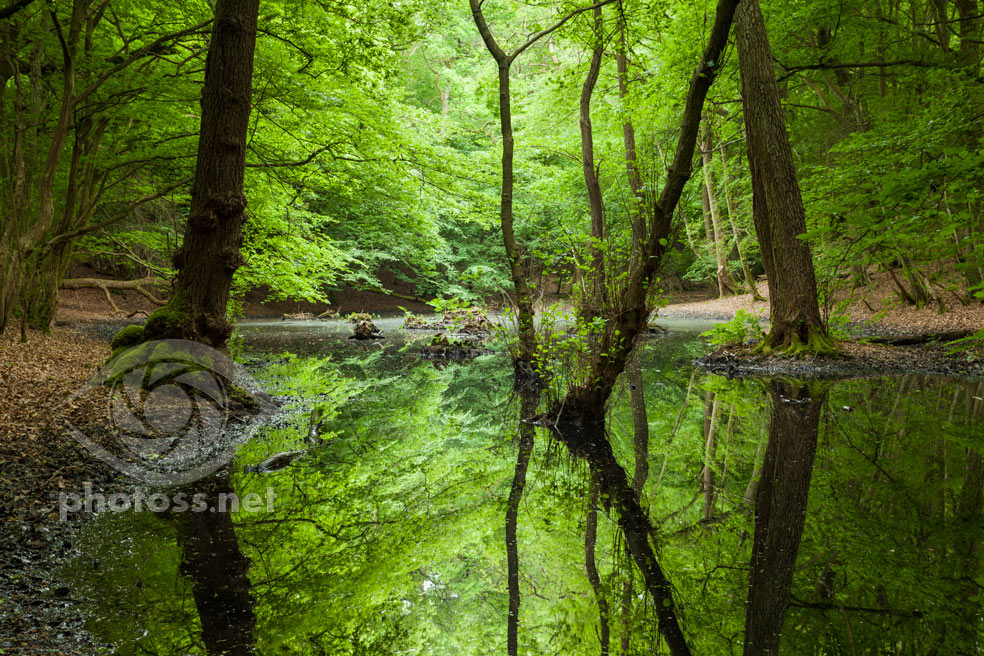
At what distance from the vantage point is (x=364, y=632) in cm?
192

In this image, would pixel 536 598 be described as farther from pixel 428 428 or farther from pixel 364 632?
pixel 428 428

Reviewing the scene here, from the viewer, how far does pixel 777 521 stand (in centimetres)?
270

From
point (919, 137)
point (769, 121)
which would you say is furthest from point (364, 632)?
point (769, 121)

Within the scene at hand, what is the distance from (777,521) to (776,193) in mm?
5994

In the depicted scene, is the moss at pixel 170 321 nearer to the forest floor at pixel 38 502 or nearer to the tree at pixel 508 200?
the forest floor at pixel 38 502

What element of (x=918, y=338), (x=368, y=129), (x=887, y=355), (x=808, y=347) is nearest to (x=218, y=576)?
(x=368, y=129)

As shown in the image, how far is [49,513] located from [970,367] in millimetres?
9422

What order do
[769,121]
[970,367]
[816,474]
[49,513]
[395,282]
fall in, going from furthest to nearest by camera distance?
[395,282]
[769,121]
[970,367]
[816,474]
[49,513]

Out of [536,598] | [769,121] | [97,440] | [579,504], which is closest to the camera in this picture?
[536,598]

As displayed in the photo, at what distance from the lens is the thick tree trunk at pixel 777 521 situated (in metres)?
1.92

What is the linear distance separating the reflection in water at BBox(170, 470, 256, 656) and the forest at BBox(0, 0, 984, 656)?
2cm

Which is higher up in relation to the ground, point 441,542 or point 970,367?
point 970,367

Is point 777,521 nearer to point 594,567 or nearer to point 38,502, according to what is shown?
point 594,567

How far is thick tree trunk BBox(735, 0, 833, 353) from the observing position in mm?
7281
